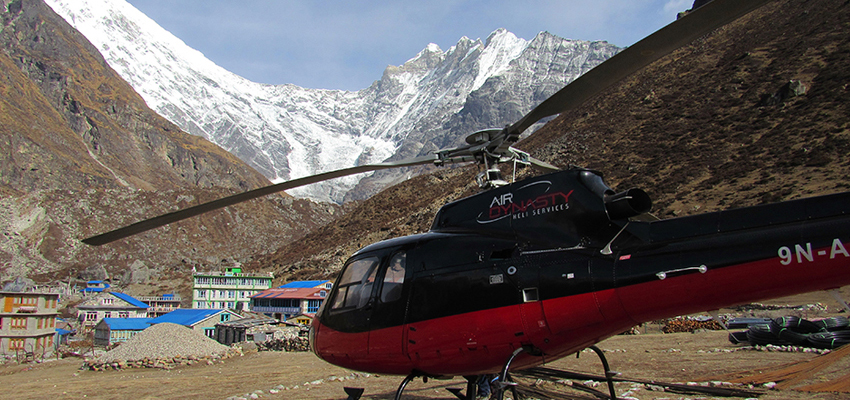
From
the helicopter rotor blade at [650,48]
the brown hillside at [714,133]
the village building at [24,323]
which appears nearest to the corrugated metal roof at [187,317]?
the village building at [24,323]

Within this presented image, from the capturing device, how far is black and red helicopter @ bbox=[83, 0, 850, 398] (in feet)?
18.2

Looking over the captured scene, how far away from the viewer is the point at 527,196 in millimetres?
7566

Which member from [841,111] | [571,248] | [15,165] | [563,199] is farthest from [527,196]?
[15,165]

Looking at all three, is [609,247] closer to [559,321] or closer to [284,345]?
[559,321]

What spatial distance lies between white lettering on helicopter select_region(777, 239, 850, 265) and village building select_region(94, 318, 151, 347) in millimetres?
59195

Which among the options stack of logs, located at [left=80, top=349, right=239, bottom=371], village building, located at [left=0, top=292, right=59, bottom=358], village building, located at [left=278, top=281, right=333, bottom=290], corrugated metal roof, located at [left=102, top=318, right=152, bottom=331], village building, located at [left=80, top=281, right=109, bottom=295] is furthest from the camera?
village building, located at [left=80, top=281, right=109, bottom=295]

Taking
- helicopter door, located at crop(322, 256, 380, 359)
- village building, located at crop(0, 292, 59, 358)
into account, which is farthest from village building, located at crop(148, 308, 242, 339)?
helicopter door, located at crop(322, 256, 380, 359)

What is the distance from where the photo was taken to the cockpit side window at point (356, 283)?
8.45m

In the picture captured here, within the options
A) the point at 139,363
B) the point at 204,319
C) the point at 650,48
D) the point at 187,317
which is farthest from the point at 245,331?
the point at 650,48

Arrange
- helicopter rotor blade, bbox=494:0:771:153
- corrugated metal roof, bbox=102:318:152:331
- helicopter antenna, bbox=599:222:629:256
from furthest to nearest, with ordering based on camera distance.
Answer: corrugated metal roof, bbox=102:318:152:331 < helicopter antenna, bbox=599:222:629:256 < helicopter rotor blade, bbox=494:0:771:153

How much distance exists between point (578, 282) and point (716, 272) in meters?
1.57

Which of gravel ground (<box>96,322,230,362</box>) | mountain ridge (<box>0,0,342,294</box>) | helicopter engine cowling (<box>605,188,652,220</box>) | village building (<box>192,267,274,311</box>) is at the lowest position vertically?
gravel ground (<box>96,322,230,362</box>)

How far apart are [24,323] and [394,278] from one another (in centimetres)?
4998

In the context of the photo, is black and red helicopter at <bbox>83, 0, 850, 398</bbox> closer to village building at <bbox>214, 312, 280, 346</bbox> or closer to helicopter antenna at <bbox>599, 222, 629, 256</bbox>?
helicopter antenna at <bbox>599, 222, 629, 256</bbox>
